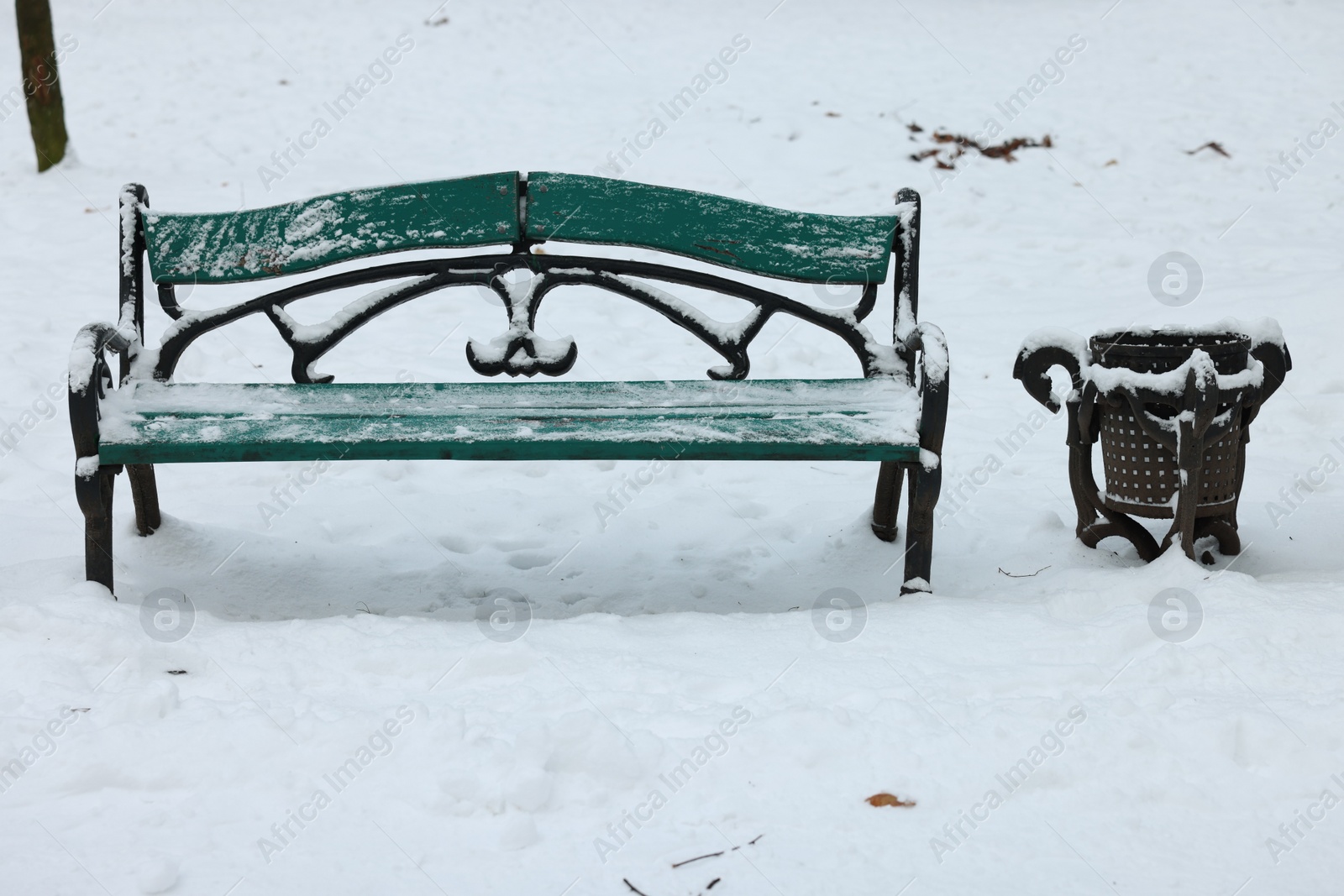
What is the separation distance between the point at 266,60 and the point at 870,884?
9.06 meters

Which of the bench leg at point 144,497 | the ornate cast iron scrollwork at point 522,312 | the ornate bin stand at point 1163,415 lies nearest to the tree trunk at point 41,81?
the ornate cast iron scrollwork at point 522,312

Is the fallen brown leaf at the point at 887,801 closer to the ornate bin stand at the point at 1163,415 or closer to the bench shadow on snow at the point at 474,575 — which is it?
the bench shadow on snow at the point at 474,575

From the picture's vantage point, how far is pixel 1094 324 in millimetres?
5309

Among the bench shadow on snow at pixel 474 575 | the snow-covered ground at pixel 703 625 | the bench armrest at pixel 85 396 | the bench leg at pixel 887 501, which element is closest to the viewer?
the snow-covered ground at pixel 703 625

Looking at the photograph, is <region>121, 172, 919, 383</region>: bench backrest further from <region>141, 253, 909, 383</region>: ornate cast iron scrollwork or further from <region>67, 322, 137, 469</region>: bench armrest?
<region>67, 322, 137, 469</region>: bench armrest

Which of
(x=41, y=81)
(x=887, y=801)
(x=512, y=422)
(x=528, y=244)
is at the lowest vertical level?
(x=887, y=801)

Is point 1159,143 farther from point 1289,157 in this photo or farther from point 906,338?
point 906,338

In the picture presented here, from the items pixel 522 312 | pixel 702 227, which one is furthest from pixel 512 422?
pixel 702 227

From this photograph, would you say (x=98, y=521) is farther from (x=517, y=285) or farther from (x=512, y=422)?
(x=517, y=285)

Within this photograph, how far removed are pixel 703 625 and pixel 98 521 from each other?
4.73 feet

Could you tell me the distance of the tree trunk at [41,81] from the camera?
6895mm

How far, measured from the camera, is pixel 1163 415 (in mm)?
3117

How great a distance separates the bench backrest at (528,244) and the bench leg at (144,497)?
0.27 m

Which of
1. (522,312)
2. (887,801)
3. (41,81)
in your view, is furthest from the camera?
(41,81)
